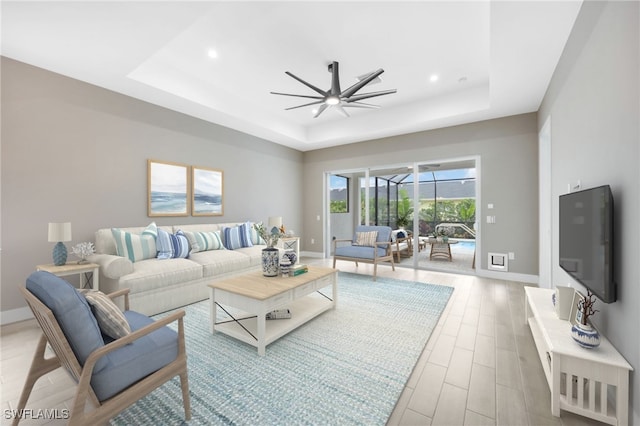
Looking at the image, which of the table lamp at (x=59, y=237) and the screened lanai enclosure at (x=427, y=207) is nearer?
the table lamp at (x=59, y=237)

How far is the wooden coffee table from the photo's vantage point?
221cm

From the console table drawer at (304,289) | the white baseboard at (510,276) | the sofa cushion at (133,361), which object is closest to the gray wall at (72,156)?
the sofa cushion at (133,361)

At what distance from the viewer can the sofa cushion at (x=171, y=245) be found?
3518mm

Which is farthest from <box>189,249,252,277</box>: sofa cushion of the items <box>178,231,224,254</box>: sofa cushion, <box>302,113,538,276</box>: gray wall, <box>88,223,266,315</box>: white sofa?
<box>302,113,538,276</box>: gray wall

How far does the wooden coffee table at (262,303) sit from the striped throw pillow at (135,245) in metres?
1.47

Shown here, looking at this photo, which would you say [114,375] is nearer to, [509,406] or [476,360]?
[509,406]

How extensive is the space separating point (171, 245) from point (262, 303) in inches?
85.1

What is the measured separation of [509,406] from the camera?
1.61m

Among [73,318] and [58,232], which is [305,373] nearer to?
[73,318]

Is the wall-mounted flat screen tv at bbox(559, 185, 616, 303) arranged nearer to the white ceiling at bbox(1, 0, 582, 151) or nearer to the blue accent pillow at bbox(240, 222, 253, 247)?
the white ceiling at bbox(1, 0, 582, 151)

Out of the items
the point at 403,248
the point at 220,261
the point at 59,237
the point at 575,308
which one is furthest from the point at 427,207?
the point at 59,237

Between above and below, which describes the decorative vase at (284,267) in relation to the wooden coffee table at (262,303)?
above

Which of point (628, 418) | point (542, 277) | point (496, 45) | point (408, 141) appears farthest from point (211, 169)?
point (542, 277)

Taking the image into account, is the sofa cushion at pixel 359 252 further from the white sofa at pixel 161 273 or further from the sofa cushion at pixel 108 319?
the sofa cushion at pixel 108 319
